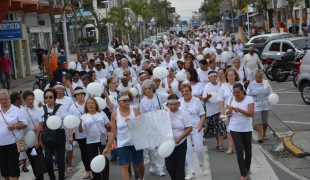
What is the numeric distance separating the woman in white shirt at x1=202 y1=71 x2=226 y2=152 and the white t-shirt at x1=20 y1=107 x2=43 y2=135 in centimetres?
344

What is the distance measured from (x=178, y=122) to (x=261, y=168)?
279 centimetres

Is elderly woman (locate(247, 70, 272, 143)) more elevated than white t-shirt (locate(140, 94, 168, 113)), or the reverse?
white t-shirt (locate(140, 94, 168, 113))

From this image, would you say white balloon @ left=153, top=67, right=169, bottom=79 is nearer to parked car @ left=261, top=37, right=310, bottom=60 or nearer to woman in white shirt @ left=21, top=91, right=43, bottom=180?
woman in white shirt @ left=21, top=91, right=43, bottom=180

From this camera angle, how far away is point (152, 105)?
33.6 ft

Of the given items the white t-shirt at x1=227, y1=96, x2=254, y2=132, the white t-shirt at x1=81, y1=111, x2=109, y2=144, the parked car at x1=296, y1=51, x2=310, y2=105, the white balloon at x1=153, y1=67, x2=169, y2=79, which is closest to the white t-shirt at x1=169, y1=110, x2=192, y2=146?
the white t-shirt at x1=227, y1=96, x2=254, y2=132

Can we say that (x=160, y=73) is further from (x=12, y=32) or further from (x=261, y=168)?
(x=12, y=32)

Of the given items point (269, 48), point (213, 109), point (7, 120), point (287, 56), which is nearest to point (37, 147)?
point (7, 120)

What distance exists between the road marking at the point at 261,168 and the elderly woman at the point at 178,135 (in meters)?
1.96

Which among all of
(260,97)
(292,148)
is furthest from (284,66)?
(292,148)

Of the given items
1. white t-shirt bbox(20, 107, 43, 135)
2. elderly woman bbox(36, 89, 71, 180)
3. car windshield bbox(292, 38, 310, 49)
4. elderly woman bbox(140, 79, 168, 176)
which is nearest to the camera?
elderly woman bbox(36, 89, 71, 180)

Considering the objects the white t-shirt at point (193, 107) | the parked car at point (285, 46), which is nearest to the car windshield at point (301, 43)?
the parked car at point (285, 46)

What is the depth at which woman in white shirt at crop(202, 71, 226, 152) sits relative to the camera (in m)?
12.1

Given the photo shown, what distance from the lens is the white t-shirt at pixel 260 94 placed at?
1288 cm

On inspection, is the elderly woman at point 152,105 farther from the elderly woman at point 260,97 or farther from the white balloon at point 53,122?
the elderly woman at point 260,97
